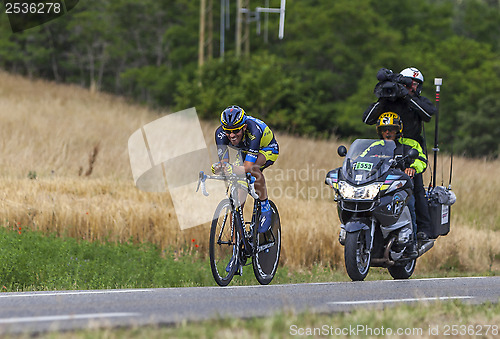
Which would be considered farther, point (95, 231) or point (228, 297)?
point (95, 231)

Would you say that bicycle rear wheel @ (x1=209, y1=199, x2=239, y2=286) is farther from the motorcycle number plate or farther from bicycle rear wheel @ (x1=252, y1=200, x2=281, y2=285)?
the motorcycle number plate

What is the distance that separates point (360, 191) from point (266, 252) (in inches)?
55.8

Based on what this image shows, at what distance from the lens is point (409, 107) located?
10.4 m

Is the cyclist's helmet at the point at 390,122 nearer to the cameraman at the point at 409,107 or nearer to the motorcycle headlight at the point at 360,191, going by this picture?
the cameraman at the point at 409,107

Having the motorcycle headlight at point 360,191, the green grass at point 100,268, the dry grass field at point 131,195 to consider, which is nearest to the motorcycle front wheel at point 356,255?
the motorcycle headlight at point 360,191

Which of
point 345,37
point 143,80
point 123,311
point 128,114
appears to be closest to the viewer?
point 123,311

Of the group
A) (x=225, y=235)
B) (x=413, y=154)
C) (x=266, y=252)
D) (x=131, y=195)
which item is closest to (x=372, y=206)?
(x=413, y=154)

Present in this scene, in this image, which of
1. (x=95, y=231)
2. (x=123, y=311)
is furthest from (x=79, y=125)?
(x=123, y=311)

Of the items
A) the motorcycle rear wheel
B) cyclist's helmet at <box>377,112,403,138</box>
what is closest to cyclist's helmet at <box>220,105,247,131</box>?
cyclist's helmet at <box>377,112,403,138</box>

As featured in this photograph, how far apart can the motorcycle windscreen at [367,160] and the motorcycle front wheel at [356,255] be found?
0.69 metres

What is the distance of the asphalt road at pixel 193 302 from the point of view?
19.9 feet

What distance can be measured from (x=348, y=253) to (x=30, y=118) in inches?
834

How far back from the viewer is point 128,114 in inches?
1362

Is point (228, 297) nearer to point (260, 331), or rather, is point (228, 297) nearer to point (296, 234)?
point (260, 331)
